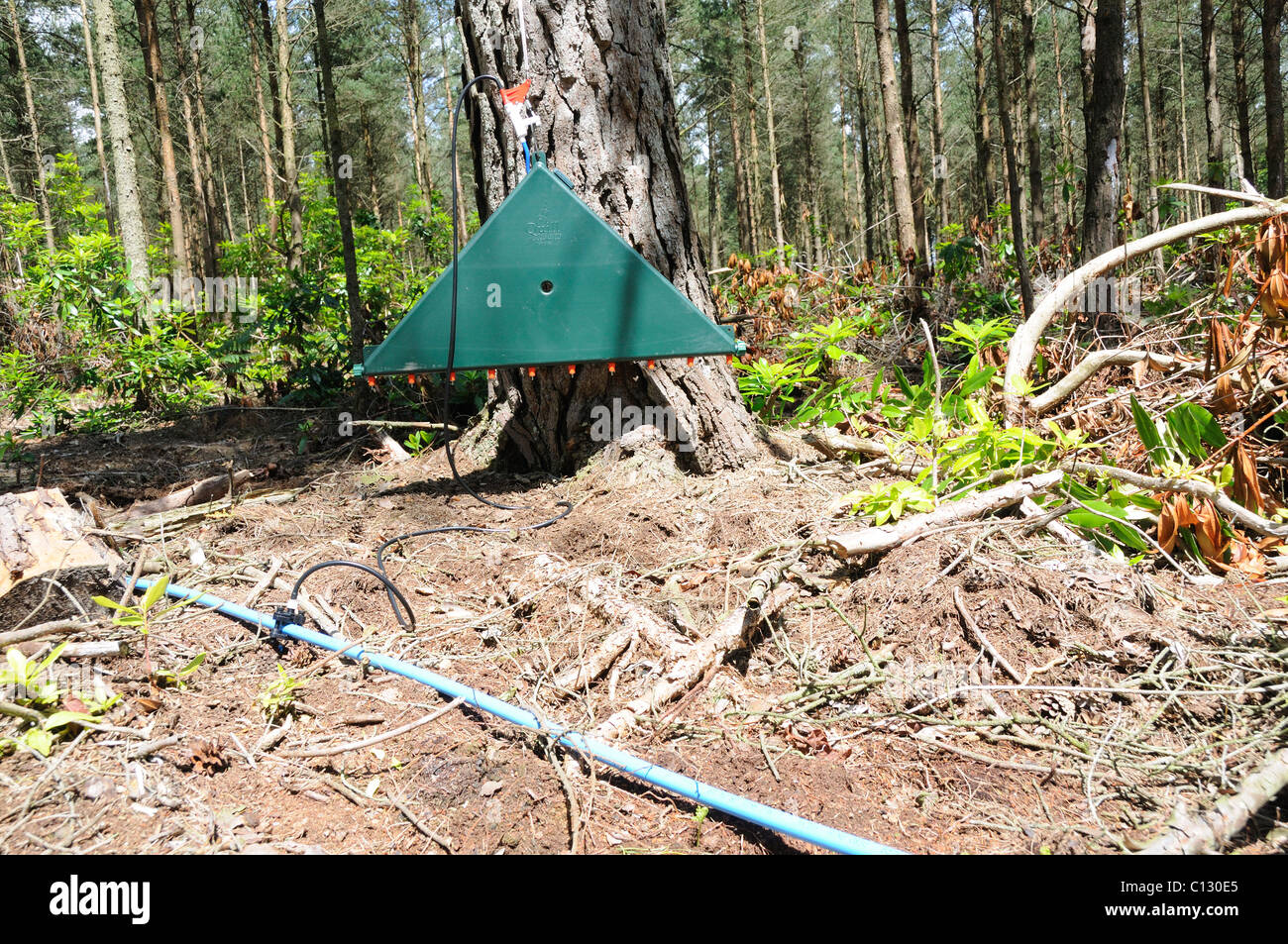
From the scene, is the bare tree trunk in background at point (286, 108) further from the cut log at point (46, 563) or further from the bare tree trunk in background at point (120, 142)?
the cut log at point (46, 563)

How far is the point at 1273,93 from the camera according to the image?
351 inches

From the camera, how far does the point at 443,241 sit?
7.69 metres

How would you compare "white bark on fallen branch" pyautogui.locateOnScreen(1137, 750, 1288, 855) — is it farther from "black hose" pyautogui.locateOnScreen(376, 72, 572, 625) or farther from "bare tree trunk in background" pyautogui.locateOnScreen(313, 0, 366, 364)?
"bare tree trunk in background" pyautogui.locateOnScreen(313, 0, 366, 364)

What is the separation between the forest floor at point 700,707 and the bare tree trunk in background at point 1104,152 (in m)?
3.43

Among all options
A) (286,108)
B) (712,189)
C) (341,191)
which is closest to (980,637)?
(341,191)

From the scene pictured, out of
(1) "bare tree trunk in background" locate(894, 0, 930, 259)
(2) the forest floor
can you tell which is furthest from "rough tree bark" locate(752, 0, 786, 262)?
(2) the forest floor

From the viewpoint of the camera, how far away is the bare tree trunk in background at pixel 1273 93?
27.9ft

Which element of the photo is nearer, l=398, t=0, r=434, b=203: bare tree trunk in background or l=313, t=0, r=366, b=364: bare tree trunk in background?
l=313, t=0, r=366, b=364: bare tree trunk in background

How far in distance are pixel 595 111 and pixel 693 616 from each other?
215cm

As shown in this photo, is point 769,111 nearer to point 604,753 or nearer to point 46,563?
point 46,563

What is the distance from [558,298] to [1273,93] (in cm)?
1042

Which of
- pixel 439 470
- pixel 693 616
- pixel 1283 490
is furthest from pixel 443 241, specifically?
pixel 1283 490

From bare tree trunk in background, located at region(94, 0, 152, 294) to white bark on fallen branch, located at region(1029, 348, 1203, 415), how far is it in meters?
8.05

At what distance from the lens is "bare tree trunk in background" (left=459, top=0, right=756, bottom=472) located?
3.19 metres
